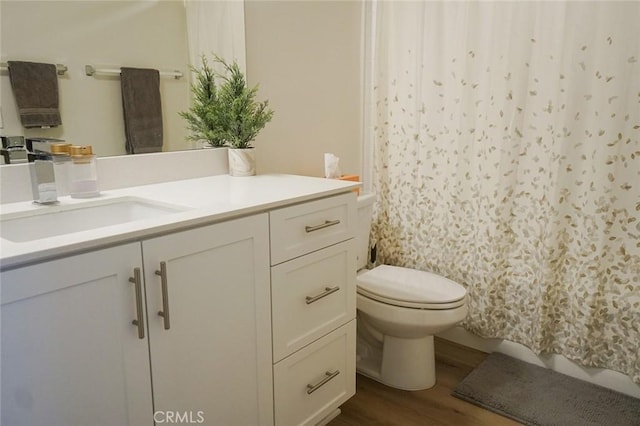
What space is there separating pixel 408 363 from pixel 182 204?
1.25 m

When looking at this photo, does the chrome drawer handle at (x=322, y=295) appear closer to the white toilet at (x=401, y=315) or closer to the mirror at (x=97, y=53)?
the white toilet at (x=401, y=315)

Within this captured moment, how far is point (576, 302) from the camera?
199 centimetres

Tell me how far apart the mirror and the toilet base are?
1.21 meters

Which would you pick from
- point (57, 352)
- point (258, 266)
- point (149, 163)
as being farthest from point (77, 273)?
point (149, 163)

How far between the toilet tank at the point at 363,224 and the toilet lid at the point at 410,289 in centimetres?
9

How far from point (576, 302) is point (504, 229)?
1.35ft

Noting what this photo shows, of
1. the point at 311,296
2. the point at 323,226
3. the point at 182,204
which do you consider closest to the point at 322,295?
the point at 311,296

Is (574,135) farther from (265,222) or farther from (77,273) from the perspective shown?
(77,273)

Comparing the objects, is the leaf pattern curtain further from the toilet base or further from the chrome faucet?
the chrome faucet

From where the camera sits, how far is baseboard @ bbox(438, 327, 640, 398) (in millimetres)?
1962

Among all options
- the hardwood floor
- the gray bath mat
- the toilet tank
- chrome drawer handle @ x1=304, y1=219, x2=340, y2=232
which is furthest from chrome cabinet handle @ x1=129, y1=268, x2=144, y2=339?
the gray bath mat

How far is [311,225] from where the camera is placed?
1.50 meters

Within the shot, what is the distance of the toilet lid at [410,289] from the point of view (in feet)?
6.23

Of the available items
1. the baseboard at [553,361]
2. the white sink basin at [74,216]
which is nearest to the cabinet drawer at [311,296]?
the white sink basin at [74,216]
